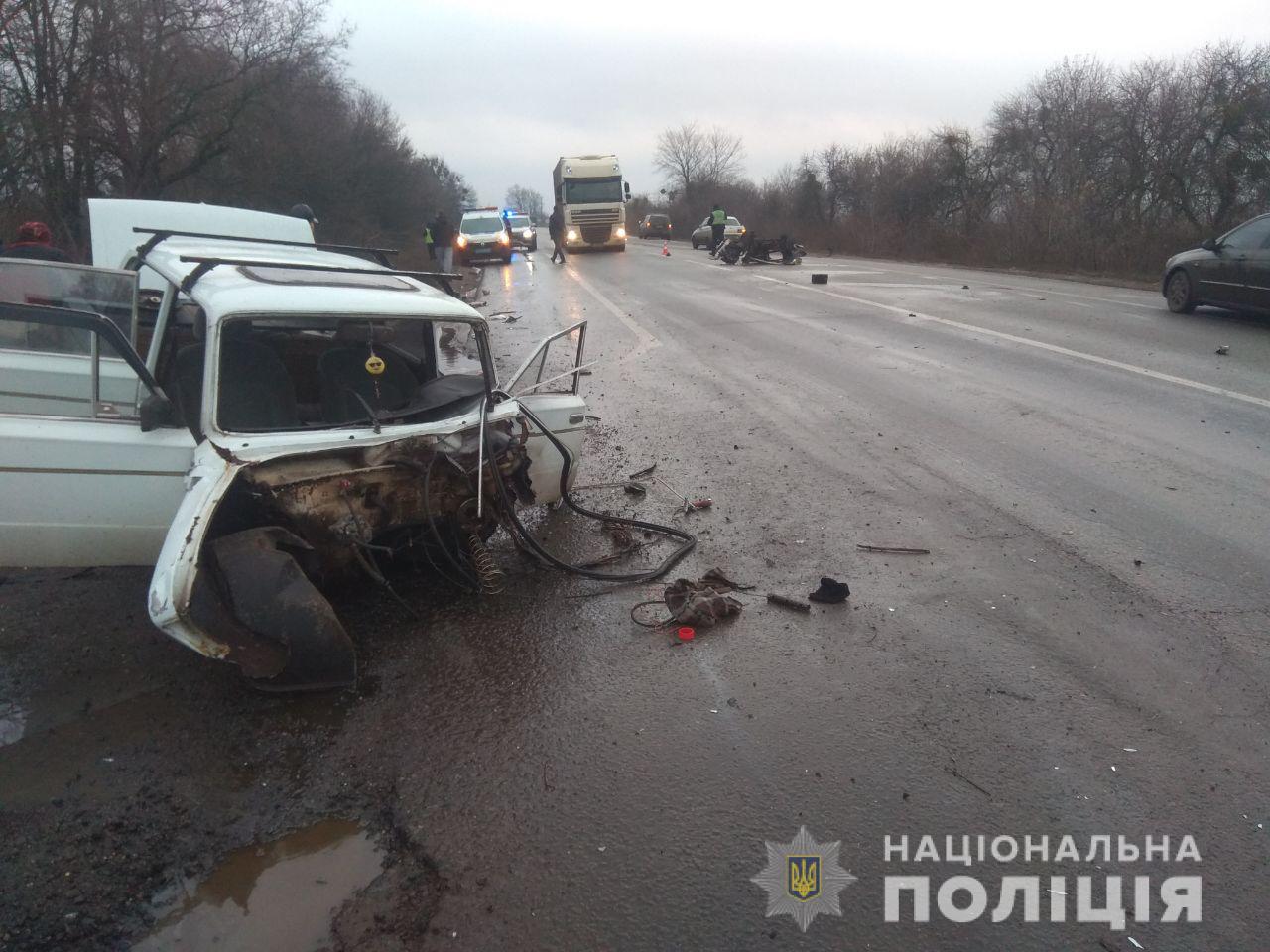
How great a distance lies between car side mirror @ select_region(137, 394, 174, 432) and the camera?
12.9ft

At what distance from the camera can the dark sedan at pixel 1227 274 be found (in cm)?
1198

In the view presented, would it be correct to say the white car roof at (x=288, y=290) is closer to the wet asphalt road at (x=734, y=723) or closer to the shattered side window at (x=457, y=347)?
the shattered side window at (x=457, y=347)

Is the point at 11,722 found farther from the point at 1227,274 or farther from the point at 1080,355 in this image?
the point at 1227,274

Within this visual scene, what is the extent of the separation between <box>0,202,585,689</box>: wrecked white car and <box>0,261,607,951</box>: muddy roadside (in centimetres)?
30

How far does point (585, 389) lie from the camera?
9547 mm

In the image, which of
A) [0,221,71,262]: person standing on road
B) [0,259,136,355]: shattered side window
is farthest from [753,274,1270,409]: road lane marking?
[0,221,71,262]: person standing on road

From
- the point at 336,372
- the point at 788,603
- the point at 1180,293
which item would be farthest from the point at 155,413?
the point at 1180,293

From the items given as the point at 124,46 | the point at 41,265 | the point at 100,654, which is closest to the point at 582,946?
the point at 100,654

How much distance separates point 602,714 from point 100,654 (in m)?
2.42

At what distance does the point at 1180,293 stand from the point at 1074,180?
25.4 metres

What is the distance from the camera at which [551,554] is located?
5.09 metres

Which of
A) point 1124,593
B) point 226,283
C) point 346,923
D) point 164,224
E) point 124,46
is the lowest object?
point 346,923

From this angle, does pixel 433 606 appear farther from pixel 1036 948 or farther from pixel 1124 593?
pixel 1124 593

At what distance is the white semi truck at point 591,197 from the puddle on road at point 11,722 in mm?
32967
